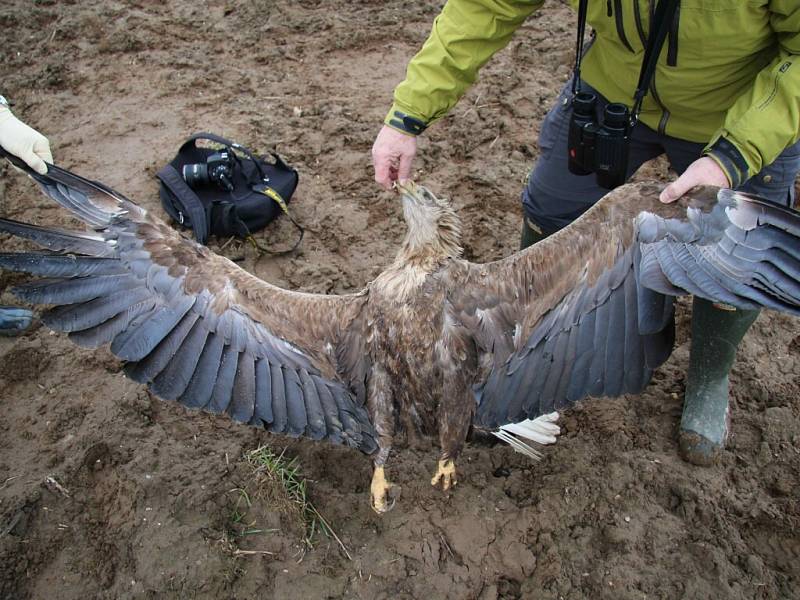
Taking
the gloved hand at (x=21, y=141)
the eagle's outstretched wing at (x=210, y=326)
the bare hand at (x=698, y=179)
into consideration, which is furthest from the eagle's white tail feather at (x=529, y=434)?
the gloved hand at (x=21, y=141)

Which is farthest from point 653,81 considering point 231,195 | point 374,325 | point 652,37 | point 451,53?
point 231,195

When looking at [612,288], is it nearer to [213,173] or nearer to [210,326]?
[210,326]

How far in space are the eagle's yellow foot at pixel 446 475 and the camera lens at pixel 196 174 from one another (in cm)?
287

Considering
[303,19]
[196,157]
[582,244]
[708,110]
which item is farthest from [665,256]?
[303,19]

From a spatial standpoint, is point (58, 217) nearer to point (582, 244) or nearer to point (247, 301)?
point (247, 301)

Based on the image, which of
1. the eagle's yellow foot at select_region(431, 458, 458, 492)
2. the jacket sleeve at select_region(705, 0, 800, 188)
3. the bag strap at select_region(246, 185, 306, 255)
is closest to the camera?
the jacket sleeve at select_region(705, 0, 800, 188)

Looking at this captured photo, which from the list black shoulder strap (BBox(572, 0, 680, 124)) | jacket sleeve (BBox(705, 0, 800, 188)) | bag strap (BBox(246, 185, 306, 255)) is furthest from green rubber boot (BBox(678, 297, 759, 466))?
bag strap (BBox(246, 185, 306, 255))

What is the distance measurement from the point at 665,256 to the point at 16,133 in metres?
3.27

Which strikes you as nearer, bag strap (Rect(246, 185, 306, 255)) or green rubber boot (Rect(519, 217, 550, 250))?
green rubber boot (Rect(519, 217, 550, 250))

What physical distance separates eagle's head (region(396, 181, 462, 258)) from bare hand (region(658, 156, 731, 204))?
102 cm

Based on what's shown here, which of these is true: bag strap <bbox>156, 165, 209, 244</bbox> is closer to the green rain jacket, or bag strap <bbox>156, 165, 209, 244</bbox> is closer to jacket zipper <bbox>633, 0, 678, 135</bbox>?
the green rain jacket

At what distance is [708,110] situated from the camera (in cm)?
308

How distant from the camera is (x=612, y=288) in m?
2.76

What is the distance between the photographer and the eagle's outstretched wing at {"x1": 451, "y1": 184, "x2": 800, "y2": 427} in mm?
2369
